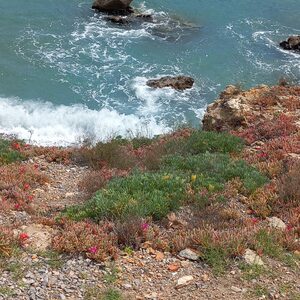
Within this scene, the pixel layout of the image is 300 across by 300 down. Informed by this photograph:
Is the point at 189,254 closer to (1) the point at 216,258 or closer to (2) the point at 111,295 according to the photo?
(1) the point at 216,258

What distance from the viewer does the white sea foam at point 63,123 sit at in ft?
77.7

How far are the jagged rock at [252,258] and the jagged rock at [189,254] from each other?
0.84 m

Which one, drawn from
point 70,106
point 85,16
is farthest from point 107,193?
point 85,16

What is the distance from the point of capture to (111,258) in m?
8.66

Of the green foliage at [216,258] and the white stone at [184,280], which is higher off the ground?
the green foliage at [216,258]

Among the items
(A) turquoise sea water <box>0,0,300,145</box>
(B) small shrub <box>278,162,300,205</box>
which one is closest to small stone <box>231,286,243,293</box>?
(B) small shrub <box>278,162,300,205</box>

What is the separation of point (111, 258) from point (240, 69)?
23827 mm

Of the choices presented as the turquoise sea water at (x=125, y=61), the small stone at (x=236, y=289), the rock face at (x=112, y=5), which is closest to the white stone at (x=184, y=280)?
the small stone at (x=236, y=289)

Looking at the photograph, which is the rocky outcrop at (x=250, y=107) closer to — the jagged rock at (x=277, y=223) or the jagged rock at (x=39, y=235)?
the jagged rock at (x=277, y=223)

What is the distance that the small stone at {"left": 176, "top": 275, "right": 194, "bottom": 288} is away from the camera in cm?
814

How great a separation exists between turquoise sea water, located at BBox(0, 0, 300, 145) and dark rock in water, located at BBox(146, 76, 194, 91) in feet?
1.25

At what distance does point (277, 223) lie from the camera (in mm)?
9969

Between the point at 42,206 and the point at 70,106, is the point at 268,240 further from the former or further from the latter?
the point at 70,106

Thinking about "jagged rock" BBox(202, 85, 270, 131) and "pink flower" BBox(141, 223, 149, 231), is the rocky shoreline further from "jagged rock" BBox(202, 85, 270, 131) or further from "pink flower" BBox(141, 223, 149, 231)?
"jagged rock" BBox(202, 85, 270, 131)
